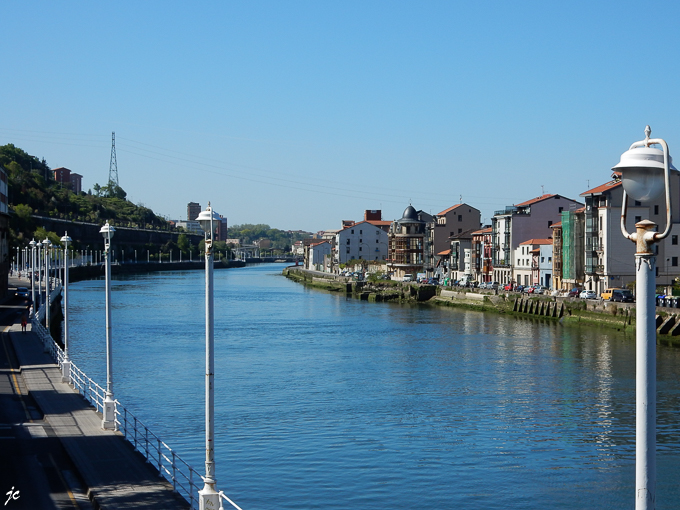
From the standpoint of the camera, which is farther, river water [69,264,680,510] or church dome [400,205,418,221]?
church dome [400,205,418,221]

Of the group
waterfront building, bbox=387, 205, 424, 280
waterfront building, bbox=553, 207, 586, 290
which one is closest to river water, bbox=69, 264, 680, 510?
waterfront building, bbox=553, 207, 586, 290

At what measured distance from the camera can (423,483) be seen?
2605cm

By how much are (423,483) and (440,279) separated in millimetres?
111989

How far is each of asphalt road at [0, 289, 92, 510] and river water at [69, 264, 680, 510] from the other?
5208mm

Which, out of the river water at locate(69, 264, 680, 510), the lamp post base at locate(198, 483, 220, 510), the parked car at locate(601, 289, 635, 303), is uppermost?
the parked car at locate(601, 289, 635, 303)

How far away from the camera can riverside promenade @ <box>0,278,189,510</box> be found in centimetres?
1764

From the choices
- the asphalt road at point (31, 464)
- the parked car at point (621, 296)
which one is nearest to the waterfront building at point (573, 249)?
the parked car at point (621, 296)

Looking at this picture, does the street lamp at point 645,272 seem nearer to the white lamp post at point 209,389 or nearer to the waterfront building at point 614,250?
the white lamp post at point 209,389

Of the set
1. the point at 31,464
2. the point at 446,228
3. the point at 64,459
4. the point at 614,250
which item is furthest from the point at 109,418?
the point at 446,228

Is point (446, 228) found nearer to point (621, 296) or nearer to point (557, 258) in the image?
point (557, 258)

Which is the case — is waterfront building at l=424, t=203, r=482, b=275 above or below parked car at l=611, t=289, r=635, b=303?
above

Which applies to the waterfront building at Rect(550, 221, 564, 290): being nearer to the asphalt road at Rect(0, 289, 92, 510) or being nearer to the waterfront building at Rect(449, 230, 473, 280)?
the waterfront building at Rect(449, 230, 473, 280)

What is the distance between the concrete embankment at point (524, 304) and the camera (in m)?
62.5

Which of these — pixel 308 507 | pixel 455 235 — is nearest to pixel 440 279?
pixel 455 235
